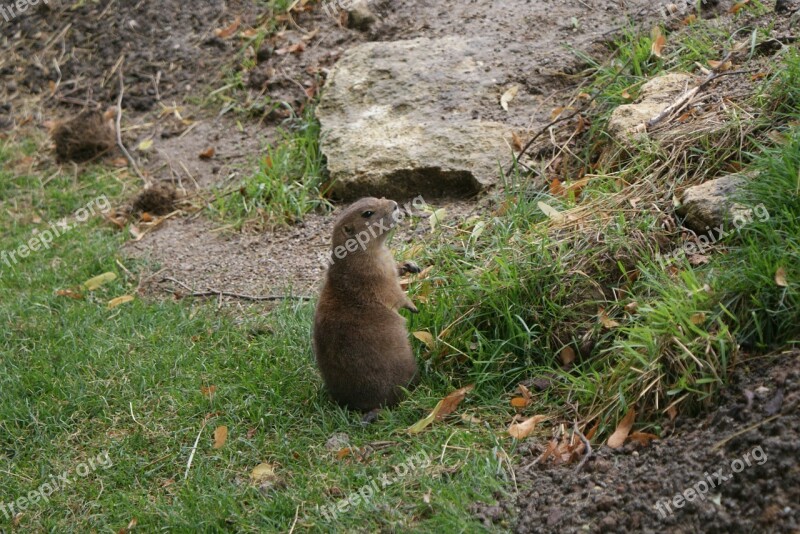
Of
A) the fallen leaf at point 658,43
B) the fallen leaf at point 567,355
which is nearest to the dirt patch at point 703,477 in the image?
the fallen leaf at point 567,355

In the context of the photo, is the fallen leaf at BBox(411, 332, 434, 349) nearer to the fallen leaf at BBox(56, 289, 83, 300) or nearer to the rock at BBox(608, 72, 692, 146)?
the rock at BBox(608, 72, 692, 146)

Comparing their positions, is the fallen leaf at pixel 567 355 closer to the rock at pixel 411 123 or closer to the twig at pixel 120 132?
the rock at pixel 411 123

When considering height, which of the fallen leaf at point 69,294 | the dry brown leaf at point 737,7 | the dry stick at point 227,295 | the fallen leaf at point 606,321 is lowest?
the dry stick at point 227,295

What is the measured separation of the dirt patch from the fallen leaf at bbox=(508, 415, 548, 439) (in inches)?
10.4

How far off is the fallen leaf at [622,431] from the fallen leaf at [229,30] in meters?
6.51

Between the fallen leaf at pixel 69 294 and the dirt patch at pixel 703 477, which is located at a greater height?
the dirt patch at pixel 703 477

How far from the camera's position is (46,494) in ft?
16.2

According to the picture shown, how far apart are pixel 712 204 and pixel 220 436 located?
2.95 meters

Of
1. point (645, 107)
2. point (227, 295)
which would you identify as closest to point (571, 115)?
point (645, 107)

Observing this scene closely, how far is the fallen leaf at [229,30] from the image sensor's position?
9.36 metres

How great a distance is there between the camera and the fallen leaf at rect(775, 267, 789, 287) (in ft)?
13.6

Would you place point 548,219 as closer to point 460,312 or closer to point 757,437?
point 460,312

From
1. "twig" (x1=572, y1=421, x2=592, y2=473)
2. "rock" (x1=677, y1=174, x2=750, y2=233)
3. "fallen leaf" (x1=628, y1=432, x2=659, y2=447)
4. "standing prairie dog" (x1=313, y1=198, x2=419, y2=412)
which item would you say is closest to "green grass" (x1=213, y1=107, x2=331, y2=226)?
"standing prairie dog" (x1=313, y1=198, x2=419, y2=412)

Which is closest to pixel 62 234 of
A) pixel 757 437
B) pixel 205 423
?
pixel 205 423
